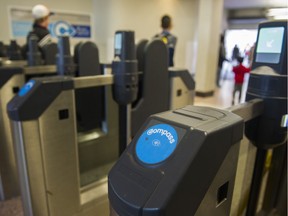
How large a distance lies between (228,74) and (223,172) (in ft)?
21.2

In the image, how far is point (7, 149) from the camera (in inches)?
69.1

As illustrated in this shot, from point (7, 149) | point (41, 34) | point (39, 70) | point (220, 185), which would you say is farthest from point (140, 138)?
point (41, 34)

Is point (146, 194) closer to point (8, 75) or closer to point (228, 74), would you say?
point (8, 75)

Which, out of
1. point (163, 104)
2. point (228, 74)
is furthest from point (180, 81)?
point (228, 74)

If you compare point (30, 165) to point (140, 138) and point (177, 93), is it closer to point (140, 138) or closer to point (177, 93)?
point (140, 138)

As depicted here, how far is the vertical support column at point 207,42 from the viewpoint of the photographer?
4.61 m

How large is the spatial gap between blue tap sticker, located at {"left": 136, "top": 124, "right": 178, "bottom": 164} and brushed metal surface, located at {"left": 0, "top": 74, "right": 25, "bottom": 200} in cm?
149

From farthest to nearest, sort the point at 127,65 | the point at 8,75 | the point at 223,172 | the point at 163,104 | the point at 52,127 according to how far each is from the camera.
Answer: the point at 163,104
the point at 8,75
the point at 127,65
the point at 52,127
the point at 223,172

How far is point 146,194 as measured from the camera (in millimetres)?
424

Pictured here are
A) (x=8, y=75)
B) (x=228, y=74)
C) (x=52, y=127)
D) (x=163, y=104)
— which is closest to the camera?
(x=52, y=127)

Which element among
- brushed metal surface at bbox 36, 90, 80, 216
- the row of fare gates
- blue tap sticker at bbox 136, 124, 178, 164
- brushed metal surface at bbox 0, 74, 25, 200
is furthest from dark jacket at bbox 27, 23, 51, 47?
blue tap sticker at bbox 136, 124, 178, 164

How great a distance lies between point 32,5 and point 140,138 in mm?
4807

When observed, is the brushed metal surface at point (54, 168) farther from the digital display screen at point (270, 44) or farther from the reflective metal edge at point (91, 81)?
the digital display screen at point (270, 44)

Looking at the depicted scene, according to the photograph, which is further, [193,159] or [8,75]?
[8,75]
